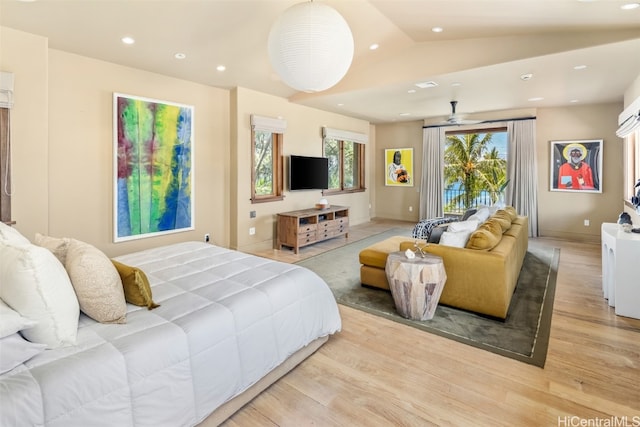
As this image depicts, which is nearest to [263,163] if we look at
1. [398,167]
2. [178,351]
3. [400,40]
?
[400,40]

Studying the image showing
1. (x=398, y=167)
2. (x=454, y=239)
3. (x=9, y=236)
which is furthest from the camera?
(x=398, y=167)

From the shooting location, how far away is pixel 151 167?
4.31 metres

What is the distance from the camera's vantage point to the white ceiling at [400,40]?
120 inches

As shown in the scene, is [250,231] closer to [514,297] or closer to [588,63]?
[514,297]

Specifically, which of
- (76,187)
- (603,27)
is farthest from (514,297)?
(76,187)

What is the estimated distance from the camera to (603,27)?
3.22 m

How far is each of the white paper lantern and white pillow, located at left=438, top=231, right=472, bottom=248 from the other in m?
1.86

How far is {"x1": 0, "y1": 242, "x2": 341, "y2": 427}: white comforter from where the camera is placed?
119cm

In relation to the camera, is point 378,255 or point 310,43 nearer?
point 310,43

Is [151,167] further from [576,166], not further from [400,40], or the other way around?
[576,166]

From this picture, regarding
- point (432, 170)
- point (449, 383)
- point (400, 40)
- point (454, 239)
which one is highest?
point (400, 40)

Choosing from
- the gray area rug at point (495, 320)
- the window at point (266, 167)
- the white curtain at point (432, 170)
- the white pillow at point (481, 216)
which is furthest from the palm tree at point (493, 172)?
the window at point (266, 167)

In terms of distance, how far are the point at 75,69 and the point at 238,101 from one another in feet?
6.79

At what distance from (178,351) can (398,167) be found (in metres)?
7.81
